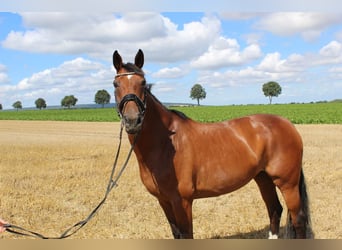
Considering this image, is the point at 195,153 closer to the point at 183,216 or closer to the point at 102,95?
the point at 183,216

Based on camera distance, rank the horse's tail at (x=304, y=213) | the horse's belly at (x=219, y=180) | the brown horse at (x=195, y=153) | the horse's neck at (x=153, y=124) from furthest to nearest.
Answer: the horse's tail at (x=304, y=213) → the horse's belly at (x=219, y=180) → the horse's neck at (x=153, y=124) → the brown horse at (x=195, y=153)

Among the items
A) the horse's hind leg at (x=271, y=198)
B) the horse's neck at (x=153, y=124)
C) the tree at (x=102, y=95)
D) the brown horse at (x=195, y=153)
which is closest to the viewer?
the brown horse at (x=195, y=153)

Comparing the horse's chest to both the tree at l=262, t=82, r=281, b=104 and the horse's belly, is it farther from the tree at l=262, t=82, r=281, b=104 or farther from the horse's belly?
the tree at l=262, t=82, r=281, b=104

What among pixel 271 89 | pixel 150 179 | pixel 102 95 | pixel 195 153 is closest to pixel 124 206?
pixel 102 95

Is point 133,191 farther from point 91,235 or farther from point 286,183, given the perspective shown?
point 286,183

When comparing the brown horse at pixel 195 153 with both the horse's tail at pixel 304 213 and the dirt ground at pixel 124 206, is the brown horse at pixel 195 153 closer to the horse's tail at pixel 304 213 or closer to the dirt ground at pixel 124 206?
the horse's tail at pixel 304 213

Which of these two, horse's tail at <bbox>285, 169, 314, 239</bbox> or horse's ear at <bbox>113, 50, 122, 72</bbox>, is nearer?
horse's ear at <bbox>113, 50, 122, 72</bbox>

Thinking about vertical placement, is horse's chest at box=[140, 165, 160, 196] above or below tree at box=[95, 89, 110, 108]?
below

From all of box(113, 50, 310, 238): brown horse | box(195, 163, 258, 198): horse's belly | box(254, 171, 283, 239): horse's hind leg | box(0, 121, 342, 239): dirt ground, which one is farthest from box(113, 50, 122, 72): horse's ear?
box(0, 121, 342, 239): dirt ground

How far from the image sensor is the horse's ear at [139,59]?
3.19 m

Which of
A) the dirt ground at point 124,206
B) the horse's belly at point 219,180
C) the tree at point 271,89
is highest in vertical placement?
the tree at point 271,89

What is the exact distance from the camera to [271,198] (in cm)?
482

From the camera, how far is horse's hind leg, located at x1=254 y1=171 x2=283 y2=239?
15.7ft

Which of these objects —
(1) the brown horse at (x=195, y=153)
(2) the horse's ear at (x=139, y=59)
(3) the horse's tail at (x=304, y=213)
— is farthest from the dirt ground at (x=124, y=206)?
(2) the horse's ear at (x=139, y=59)
